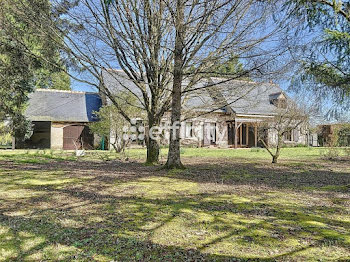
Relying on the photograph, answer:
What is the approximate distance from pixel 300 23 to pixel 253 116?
60.6 feet

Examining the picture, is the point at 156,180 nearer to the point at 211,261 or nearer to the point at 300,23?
the point at 211,261

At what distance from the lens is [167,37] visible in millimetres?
8500

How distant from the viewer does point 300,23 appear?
5.89m

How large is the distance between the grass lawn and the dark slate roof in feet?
53.1

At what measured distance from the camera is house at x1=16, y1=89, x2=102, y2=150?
2039 cm

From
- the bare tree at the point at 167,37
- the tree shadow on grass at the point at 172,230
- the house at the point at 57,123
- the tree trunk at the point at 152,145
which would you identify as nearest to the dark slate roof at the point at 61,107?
the house at the point at 57,123

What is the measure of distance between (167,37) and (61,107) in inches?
635

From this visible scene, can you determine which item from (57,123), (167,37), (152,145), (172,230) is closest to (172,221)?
(172,230)

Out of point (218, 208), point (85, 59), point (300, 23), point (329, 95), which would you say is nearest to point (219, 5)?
point (300, 23)

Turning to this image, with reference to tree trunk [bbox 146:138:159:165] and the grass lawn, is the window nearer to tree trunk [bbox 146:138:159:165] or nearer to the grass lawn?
tree trunk [bbox 146:138:159:165]

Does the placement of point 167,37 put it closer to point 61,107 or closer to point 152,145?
point 152,145

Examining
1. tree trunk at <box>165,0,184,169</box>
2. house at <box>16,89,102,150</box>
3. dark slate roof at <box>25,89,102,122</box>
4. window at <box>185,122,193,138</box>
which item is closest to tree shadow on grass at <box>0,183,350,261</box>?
tree trunk at <box>165,0,184,169</box>

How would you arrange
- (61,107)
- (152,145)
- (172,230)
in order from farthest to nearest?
(61,107), (152,145), (172,230)

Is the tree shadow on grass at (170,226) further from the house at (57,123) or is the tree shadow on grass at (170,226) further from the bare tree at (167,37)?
the house at (57,123)
